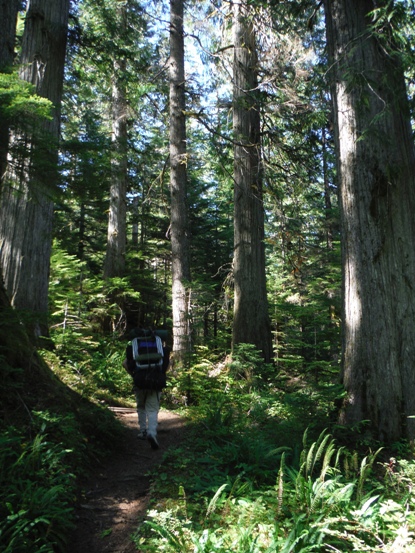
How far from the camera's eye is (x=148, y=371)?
560cm

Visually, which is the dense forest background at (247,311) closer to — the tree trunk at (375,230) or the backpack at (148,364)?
the tree trunk at (375,230)

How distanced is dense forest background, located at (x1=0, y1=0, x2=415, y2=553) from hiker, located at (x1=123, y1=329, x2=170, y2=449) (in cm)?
52

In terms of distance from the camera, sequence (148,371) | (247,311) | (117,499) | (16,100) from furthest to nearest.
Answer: (247,311)
(148,371)
(117,499)
(16,100)

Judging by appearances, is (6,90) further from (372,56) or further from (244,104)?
(244,104)

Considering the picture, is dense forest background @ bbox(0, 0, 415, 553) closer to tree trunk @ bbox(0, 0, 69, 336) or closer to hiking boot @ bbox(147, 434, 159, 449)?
tree trunk @ bbox(0, 0, 69, 336)

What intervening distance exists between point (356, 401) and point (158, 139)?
16.1 m

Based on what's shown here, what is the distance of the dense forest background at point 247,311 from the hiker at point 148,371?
524 mm

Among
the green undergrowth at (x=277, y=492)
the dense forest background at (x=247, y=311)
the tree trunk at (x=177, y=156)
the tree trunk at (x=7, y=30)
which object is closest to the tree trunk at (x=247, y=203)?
the dense forest background at (x=247, y=311)

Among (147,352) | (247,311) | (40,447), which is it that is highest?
(247,311)

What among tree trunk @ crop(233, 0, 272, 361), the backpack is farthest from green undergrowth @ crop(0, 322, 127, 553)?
tree trunk @ crop(233, 0, 272, 361)

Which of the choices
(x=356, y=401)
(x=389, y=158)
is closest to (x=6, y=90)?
(x=389, y=158)

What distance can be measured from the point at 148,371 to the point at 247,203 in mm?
5703

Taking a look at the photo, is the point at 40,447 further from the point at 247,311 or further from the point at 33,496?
the point at 247,311

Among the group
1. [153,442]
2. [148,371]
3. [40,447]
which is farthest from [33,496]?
[148,371]
